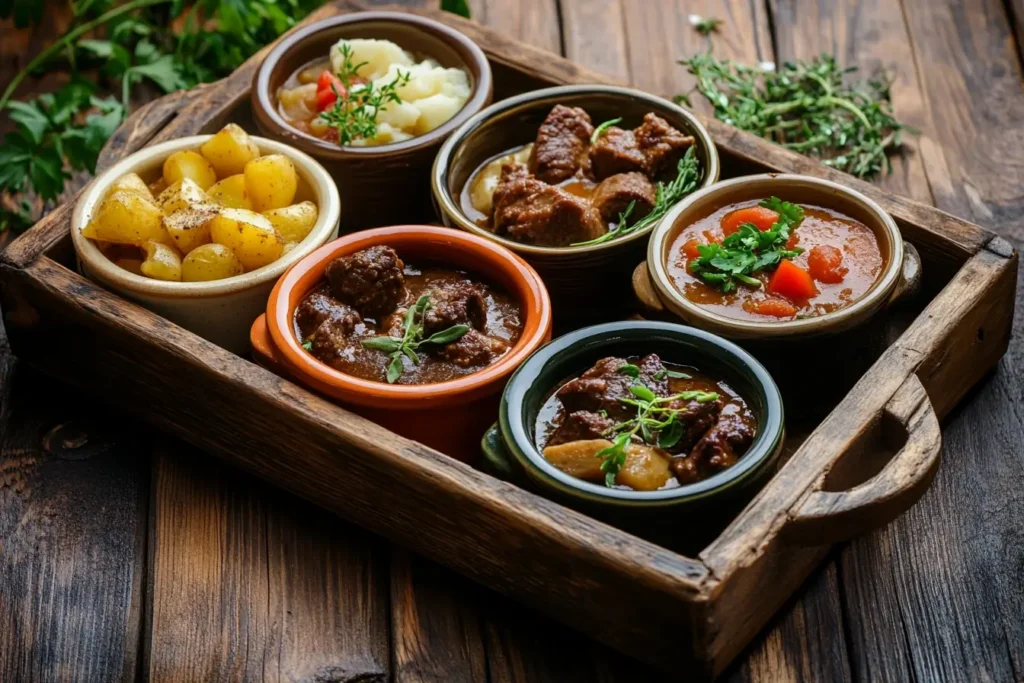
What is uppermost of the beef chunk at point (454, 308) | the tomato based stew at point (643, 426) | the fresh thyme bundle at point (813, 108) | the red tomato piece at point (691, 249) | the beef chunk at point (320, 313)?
the beef chunk at point (320, 313)

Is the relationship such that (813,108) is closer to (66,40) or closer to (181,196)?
(181,196)

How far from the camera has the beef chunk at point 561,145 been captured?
143 inches

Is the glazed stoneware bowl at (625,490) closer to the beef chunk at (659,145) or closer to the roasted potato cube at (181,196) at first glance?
the beef chunk at (659,145)

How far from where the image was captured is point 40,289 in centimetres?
344

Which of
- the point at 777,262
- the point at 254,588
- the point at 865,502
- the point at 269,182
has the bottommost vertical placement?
the point at 254,588

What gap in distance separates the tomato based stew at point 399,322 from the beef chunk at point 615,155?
0.51 metres

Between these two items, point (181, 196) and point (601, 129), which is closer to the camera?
point (181, 196)

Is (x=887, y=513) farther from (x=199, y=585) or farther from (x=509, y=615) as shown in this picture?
(x=199, y=585)

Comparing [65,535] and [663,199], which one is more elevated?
[663,199]

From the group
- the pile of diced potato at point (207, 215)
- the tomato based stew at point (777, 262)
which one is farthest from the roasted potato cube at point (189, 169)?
the tomato based stew at point (777, 262)

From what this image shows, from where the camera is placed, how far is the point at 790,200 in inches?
136

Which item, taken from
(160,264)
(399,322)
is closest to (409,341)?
(399,322)

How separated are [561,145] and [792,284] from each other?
804 mm

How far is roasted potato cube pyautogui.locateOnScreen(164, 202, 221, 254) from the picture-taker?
3418mm
